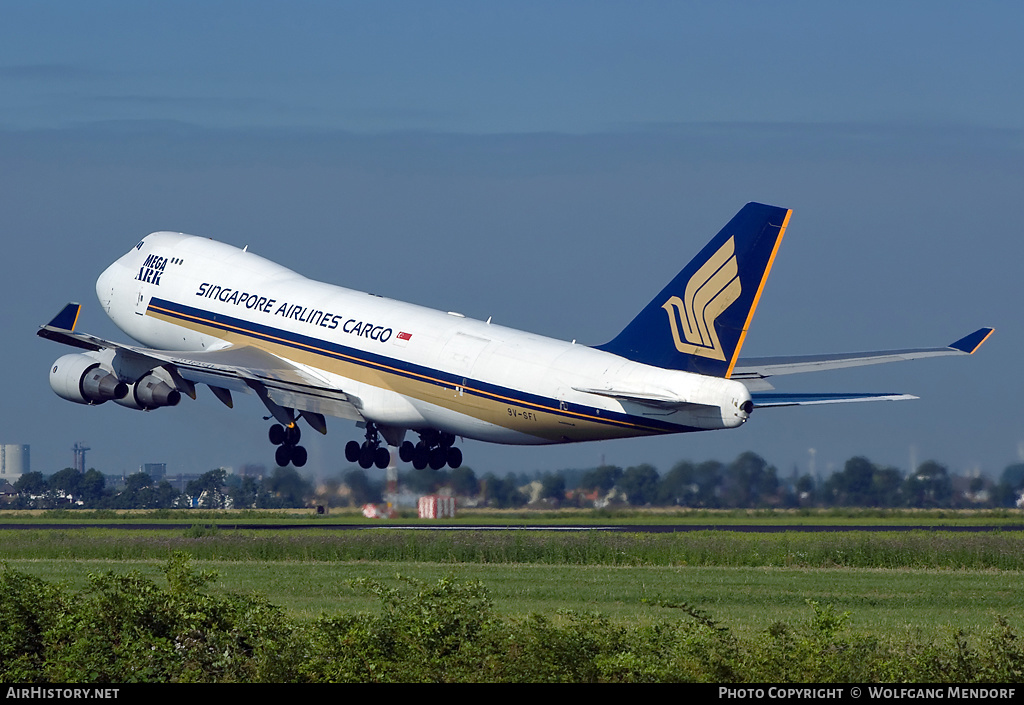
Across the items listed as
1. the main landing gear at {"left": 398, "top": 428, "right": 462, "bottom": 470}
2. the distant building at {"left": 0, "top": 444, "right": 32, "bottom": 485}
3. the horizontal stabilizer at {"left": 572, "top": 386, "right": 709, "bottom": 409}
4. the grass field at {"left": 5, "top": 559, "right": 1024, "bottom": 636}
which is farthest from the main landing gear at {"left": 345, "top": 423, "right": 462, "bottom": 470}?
the distant building at {"left": 0, "top": 444, "right": 32, "bottom": 485}

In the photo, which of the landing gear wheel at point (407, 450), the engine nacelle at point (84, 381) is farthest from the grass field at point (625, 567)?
the engine nacelle at point (84, 381)

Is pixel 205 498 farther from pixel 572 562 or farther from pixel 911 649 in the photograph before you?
pixel 911 649

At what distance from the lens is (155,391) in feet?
177

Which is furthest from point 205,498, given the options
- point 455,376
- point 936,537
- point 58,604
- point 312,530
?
point 58,604

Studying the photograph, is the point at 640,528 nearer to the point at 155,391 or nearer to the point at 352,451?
the point at 352,451

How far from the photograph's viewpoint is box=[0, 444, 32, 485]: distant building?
11838cm

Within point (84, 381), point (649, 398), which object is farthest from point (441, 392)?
point (84, 381)

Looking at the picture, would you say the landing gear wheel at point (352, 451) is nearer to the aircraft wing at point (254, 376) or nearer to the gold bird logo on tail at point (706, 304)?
the aircraft wing at point (254, 376)

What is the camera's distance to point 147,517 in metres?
84.4

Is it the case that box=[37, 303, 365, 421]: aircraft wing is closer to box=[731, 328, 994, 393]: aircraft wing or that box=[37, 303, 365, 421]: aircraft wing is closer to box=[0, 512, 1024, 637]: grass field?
box=[0, 512, 1024, 637]: grass field

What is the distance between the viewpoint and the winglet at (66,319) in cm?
4962

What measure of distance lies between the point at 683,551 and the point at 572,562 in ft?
12.0

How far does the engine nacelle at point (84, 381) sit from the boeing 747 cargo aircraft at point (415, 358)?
0.07 metres

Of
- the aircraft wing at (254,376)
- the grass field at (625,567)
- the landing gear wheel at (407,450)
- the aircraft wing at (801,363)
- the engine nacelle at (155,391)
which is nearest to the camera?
the grass field at (625,567)
